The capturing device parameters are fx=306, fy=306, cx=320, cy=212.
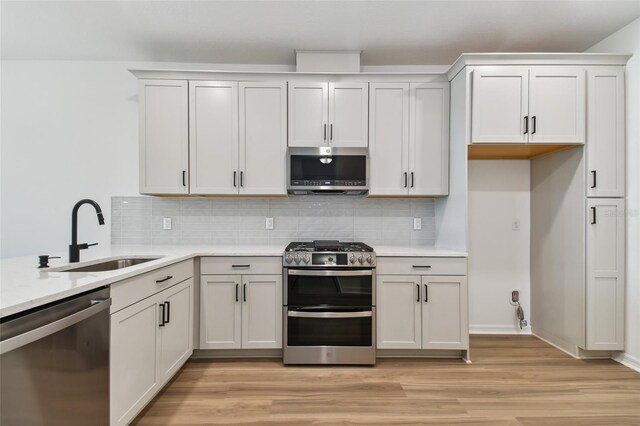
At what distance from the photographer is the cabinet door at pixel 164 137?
279 centimetres

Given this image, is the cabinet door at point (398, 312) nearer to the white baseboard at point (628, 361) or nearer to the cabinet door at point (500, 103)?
the cabinet door at point (500, 103)

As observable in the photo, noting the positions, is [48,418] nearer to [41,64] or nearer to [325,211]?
[325,211]

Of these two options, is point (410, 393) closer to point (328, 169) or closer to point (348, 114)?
point (328, 169)

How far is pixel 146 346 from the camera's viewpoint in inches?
71.9

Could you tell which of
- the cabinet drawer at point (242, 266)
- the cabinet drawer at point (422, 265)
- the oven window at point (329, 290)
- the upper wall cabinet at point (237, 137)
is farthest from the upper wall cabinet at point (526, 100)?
the cabinet drawer at point (242, 266)

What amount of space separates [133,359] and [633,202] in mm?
3726

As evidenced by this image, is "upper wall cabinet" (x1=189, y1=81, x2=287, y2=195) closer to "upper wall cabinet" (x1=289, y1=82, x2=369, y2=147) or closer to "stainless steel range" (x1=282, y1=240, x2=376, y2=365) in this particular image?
"upper wall cabinet" (x1=289, y1=82, x2=369, y2=147)

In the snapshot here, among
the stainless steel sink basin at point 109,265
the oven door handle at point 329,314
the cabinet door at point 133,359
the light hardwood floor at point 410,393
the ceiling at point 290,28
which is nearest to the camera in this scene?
the cabinet door at point 133,359

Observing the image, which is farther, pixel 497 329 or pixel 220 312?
pixel 497 329


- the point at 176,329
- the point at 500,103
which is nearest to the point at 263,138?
the point at 176,329

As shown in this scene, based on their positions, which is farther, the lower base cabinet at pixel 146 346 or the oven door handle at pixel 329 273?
the oven door handle at pixel 329 273

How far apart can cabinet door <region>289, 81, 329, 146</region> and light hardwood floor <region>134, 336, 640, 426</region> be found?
1976 mm

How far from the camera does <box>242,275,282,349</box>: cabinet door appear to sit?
256cm

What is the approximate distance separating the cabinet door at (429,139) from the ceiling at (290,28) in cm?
47
